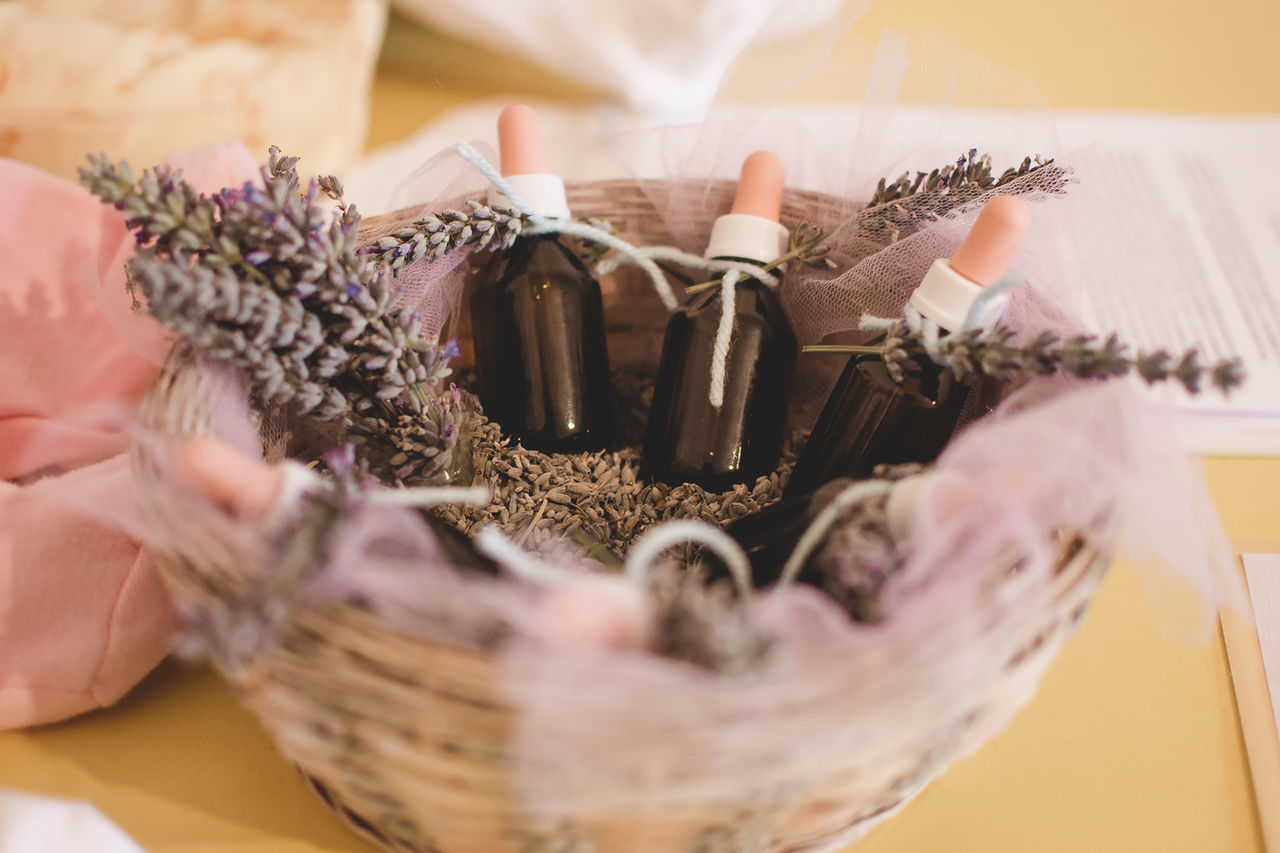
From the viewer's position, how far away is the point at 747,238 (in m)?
0.49

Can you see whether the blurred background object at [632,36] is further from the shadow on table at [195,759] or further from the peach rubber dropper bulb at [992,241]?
the shadow on table at [195,759]

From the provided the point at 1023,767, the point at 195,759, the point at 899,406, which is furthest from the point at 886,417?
the point at 195,759

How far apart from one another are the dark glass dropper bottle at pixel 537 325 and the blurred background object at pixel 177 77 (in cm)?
37

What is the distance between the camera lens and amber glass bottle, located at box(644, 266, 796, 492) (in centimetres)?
47

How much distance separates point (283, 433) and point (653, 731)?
303 mm

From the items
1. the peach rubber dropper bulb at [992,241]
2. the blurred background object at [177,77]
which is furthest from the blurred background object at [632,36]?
the peach rubber dropper bulb at [992,241]

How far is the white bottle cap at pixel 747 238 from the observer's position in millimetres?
486

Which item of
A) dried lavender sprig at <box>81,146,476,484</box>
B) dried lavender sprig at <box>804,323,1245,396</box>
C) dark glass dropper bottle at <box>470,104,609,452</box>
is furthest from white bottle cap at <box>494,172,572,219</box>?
dried lavender sprig at <box>804,323,1245,396</box>

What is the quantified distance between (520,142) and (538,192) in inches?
1.3

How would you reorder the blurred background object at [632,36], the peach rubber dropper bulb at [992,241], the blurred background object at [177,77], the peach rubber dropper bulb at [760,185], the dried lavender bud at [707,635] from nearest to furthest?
the dried lavender bud at [707,635]
the peach rubber dropper bulb at [992,241]
the peach rubber dropper bulb at [760,185]
the blurred background object at [177,77]
the blurred background object at [632,36]

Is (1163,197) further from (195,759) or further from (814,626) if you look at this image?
(195,759)

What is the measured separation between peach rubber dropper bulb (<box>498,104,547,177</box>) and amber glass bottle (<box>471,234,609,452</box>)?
0.04 metres

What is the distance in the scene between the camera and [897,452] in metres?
0.43

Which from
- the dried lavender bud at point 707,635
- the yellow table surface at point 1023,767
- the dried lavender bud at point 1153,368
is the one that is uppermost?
the dried lavender bud at point 1153,368
